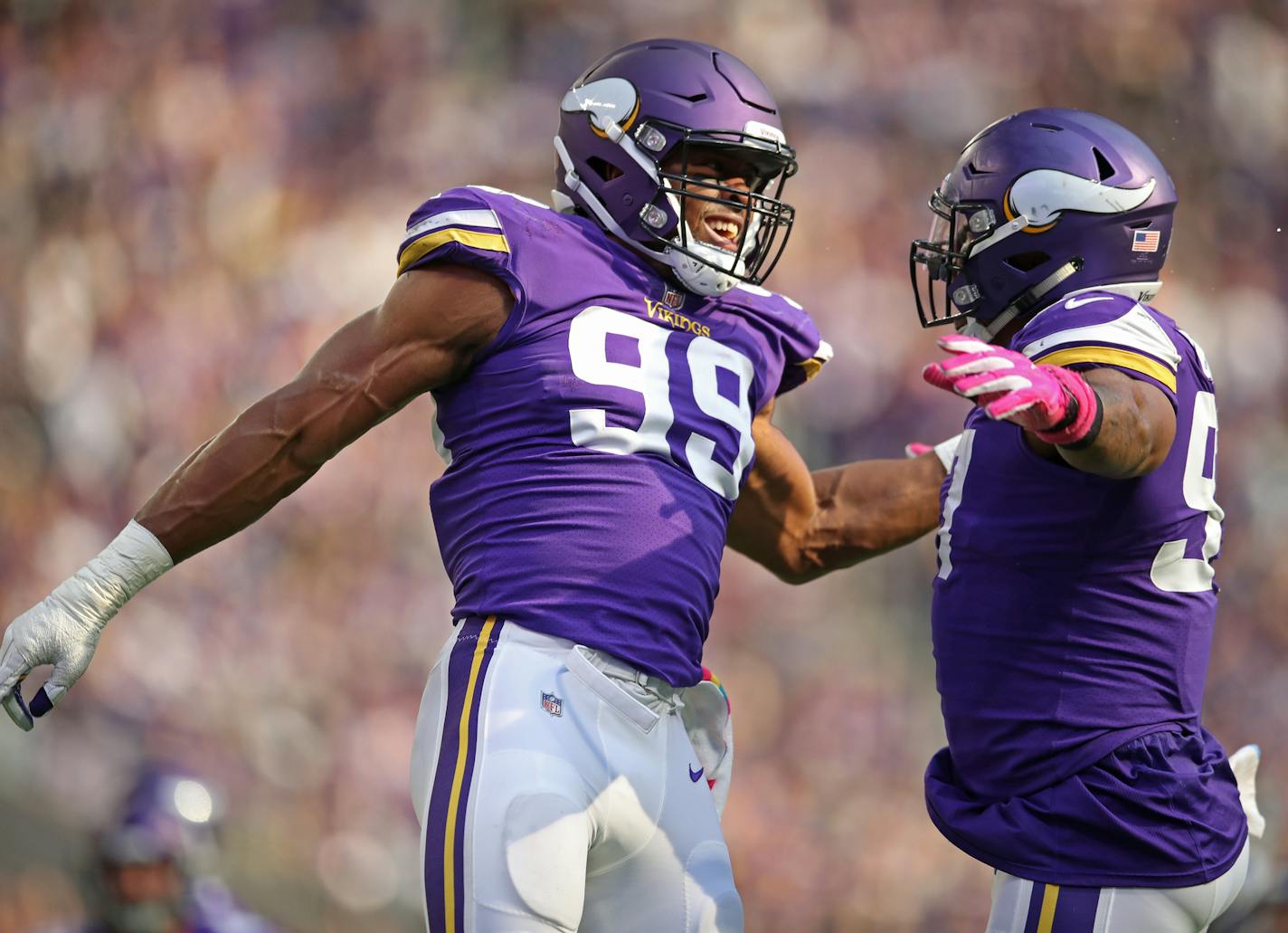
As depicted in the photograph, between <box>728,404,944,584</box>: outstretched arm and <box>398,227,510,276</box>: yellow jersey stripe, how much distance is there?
0.86 meters

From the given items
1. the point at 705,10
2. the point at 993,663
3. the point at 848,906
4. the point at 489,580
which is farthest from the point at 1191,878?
the point at 705,10

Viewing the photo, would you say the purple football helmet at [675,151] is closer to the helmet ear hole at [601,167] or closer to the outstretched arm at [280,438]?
the helmet ear hole at [601,167]

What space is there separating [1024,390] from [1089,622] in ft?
1.96

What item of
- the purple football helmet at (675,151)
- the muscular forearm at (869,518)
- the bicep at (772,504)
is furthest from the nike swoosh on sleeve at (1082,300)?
the muscular forearm at (869,518)

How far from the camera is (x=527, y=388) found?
2260 mm

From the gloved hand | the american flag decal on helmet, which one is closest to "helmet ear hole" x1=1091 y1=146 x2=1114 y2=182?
the american flag decal on helmet

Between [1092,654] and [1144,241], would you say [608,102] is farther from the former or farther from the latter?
[1092,654]

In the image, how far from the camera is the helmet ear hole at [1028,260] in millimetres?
2398

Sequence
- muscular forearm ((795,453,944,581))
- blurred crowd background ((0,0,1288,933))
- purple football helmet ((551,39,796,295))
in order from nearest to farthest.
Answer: purple football helmet ((551,39,796,295)), muscular forearm ((795,453,944,581)), blurred crowd background ((0,0,1288,933))

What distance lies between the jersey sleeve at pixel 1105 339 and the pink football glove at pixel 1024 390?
16 centimetres

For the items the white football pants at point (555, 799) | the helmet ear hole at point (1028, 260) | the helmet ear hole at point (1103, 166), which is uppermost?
the helmet ear hole at point (1103, 166)

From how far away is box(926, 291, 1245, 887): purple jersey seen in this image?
7.03 ft

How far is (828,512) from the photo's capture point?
3037 millimetres

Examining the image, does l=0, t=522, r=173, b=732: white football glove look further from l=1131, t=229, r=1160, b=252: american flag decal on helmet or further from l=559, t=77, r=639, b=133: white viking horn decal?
l=1131, t=229, r=1160, b=252: american flag decal on helmet
